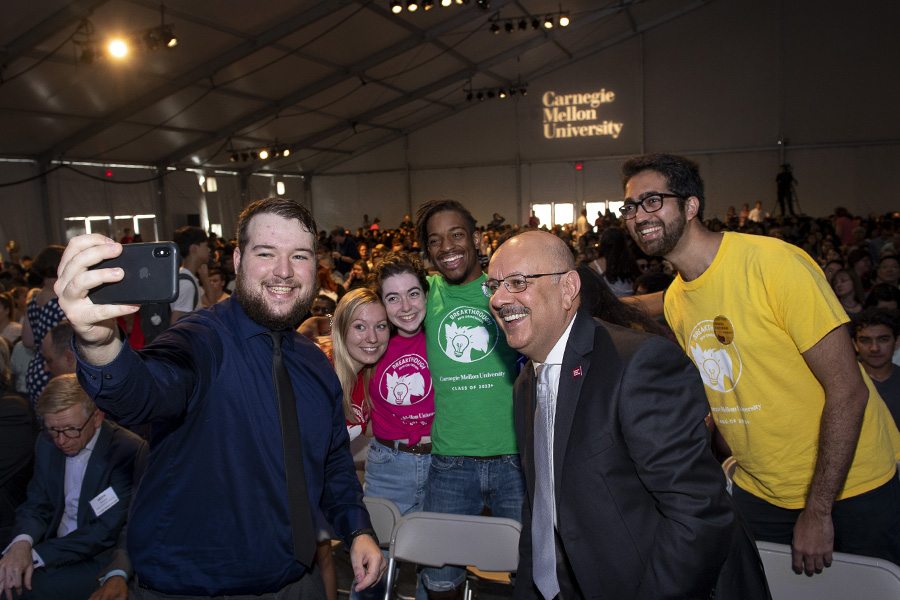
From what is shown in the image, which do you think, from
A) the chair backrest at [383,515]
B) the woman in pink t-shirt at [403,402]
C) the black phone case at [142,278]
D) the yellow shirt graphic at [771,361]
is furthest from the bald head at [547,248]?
the chair backrest at [383,515]

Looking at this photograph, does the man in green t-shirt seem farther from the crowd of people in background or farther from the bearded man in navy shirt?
the bearded man in navy shirt

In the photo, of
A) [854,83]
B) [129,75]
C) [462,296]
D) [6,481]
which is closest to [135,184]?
[129,75]

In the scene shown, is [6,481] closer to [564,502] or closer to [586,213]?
[564,502]

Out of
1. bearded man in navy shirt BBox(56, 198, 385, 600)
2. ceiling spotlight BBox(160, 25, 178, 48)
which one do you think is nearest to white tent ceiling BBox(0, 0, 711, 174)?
ceiling spotlight BBox(160, 25, 178, 48)

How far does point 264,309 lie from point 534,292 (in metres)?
0.73

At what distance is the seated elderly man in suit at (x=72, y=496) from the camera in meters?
2.61

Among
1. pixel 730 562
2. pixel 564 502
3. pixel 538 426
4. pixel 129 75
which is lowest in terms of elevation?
pixel 730 562

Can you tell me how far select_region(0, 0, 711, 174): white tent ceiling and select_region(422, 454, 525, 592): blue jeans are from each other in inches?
361

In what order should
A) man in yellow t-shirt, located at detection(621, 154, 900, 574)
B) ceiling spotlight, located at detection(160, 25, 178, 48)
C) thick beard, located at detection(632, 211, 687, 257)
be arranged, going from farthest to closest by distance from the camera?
ceiling spotlight, located at detection(160, 25, 178, 48)
thick beard, located at detection(632, 211, 687, 257)
man in yellow t-shirt, located at detection(621, 154, 900, 574)

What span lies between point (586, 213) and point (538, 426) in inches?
749

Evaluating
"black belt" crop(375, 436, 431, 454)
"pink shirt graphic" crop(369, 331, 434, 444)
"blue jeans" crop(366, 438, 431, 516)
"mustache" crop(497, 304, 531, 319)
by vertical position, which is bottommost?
"blue jeans" crop(366, 438, 431, 516)

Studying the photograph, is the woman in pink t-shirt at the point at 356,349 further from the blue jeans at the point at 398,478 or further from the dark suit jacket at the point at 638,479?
the dark suit jacket at the point at 638,479

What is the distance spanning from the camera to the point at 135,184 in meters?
16.2

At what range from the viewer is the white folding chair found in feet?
7.57
